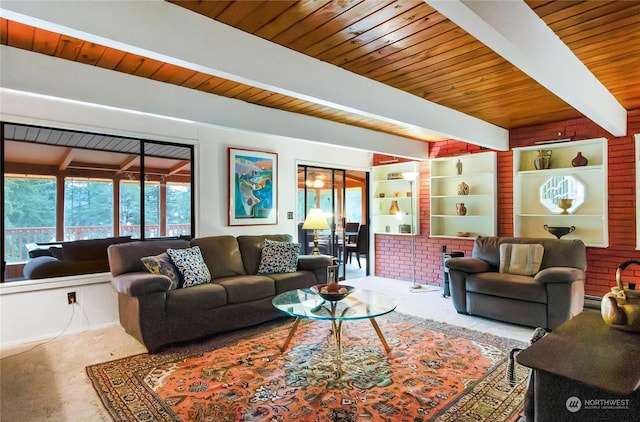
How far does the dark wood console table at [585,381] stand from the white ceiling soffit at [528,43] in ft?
4.52

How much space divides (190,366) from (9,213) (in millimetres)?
2374

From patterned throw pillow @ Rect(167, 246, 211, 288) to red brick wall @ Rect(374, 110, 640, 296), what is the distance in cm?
368

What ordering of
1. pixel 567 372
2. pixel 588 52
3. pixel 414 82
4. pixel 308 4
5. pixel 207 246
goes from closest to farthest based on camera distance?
pixel 567 372 → pixel 308 4 → pixel 588 52 → pixel 414 82 → pixel 207 246

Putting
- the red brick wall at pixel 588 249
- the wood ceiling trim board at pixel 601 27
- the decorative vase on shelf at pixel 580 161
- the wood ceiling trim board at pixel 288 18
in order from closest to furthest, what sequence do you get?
the wood ceiling trim board at pixel 288 18
the wood ceiling trim board at pixel 601 27
the red brick wall at pixel 588 249
the decorative vase on shelf at pixel 580 161

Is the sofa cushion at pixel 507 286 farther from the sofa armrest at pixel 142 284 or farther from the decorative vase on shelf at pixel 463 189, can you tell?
the sofa armrest at pixel 142 284

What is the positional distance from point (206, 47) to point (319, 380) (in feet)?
7.61

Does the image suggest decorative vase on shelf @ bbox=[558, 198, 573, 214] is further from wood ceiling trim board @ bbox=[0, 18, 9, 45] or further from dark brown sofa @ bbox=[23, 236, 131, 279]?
wood ceiling trim board @ bbox=[0, 18, 9, 45]

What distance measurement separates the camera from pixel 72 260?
12.5 feet

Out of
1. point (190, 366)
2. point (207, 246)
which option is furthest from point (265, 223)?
point (190, 366)

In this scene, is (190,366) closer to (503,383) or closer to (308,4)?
(503,383)

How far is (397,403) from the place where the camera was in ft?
7.43

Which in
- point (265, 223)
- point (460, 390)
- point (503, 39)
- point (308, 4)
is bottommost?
point (460, 390)

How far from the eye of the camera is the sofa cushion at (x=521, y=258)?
414 cm

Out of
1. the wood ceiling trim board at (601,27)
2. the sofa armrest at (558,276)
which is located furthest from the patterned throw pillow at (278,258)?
the wood ceiling trim board at (601,27)
